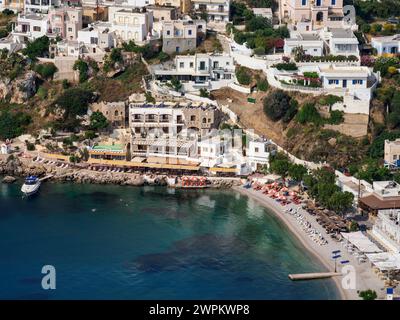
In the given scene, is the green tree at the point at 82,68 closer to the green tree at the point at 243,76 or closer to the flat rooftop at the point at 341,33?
the green tree at the point at 243,76

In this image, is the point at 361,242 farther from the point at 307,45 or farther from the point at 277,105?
the point at 307,45

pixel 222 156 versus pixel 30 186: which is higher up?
pixel 222 156

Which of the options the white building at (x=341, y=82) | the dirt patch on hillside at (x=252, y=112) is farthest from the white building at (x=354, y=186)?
the dirt patch on hillside at (x=252, y=112)

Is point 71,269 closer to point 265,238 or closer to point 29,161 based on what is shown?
point 265,238

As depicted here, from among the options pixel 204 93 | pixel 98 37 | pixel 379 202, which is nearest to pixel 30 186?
pixel 204 93

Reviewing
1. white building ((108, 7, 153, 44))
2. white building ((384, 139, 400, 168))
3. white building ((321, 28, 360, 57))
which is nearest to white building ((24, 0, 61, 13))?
white building ((108, 7, 153, 44))

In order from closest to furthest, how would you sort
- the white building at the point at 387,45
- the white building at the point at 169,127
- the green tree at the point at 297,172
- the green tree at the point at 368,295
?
the green tree at the point at 368,295 < the green tree at the point at 297,172 < the white building at the point at 169,127 < the white building at the point at 387,45
